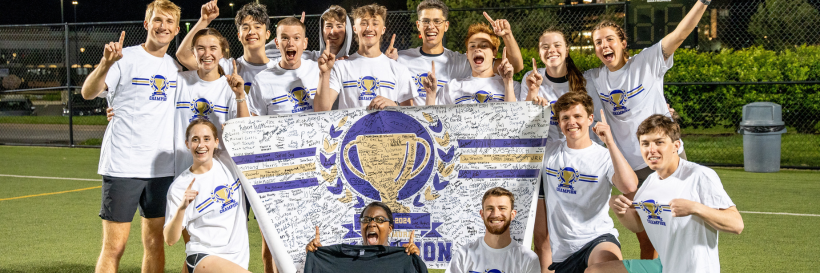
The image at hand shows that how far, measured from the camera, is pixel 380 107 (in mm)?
4332

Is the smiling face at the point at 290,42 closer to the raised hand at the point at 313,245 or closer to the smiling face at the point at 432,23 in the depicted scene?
the smiling face at the point at 432,23

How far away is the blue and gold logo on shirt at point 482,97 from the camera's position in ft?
14.9

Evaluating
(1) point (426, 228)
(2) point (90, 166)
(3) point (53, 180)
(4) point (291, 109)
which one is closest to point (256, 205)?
(4) point (291, 109)

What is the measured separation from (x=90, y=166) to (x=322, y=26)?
869cm

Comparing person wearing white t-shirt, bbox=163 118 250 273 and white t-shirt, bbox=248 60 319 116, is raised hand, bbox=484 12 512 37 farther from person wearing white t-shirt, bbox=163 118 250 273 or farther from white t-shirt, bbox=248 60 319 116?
person wearing white t-shirt, bbox=163 118 250 273

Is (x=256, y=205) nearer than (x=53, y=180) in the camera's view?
Yes

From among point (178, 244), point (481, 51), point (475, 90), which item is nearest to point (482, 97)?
point (475, 90)

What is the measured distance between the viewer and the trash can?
10070mm

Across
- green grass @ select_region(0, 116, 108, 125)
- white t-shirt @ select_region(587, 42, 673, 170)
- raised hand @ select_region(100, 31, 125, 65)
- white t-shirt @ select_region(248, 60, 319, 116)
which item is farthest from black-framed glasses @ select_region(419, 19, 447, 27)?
green grass @ select_region(0, 116, 108, 125)

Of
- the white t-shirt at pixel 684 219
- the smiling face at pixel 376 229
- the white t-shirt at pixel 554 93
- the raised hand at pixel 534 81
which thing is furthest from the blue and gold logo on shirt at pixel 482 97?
the white t-shirt at pixel 684 219

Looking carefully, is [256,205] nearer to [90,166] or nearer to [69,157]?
[90,166]

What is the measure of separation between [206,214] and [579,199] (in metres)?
2.20

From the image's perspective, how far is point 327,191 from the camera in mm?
4328

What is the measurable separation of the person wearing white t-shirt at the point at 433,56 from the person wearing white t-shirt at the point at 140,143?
1598 millimetres
